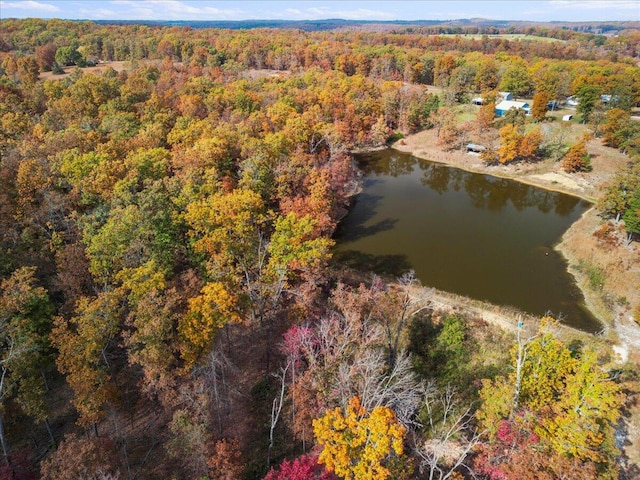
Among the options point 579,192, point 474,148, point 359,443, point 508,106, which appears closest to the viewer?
point 359,443

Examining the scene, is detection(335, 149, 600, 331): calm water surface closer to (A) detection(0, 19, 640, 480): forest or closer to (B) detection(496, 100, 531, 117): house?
(A) detection(0, 19, 640, 480): forest

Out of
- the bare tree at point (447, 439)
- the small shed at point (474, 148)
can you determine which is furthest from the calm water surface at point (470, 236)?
the bare tree at point (447, 439)

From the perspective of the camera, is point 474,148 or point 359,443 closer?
point 359,443

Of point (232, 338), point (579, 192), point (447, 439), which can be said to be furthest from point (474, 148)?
point (447, 439)

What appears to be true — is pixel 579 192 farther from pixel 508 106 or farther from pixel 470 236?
pixel 508 106

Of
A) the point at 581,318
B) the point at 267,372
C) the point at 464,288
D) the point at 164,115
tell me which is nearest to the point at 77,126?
the point at 164,115

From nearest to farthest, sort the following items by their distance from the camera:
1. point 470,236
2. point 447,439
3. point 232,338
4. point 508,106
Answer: point 447,439 → point 232,338 → point 470,236 → point 508,106

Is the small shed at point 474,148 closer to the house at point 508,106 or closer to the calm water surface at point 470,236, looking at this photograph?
the calm water surface at point 470,236

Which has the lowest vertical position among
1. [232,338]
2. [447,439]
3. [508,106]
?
[232,338]

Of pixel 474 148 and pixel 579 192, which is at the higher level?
pixel 474 148
